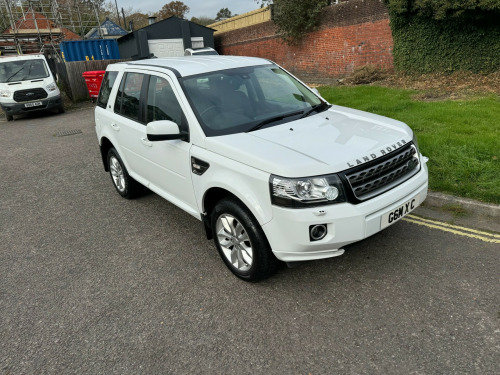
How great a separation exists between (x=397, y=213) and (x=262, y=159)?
3.89 feet

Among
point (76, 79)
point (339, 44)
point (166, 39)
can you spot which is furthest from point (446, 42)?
point (166, 39)

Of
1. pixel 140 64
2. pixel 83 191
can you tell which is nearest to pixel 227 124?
pixel 140 64

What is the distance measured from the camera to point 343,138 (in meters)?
3.23

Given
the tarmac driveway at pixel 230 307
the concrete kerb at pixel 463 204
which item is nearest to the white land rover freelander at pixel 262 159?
the tarmac driveway at pixel 230 307

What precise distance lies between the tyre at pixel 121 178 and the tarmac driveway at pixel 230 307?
2.51 ft

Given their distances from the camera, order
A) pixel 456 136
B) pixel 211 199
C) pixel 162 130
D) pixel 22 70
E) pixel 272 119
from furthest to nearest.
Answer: pixel 22 70 → pixel 456 136 → pixel 272 119 → pixel 211 199 → pixel 162 130

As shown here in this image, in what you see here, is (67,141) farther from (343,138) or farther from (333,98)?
(343,138)

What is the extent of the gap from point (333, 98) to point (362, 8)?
5709 millimetres

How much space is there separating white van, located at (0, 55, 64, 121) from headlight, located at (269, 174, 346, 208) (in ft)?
44.6

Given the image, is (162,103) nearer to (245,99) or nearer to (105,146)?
(245,99)

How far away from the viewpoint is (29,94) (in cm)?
1345

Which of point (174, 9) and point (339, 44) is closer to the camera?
point (339, 44)

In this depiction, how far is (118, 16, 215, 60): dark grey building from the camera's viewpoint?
2214 cm

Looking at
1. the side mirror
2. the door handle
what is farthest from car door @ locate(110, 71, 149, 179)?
the side mirror
